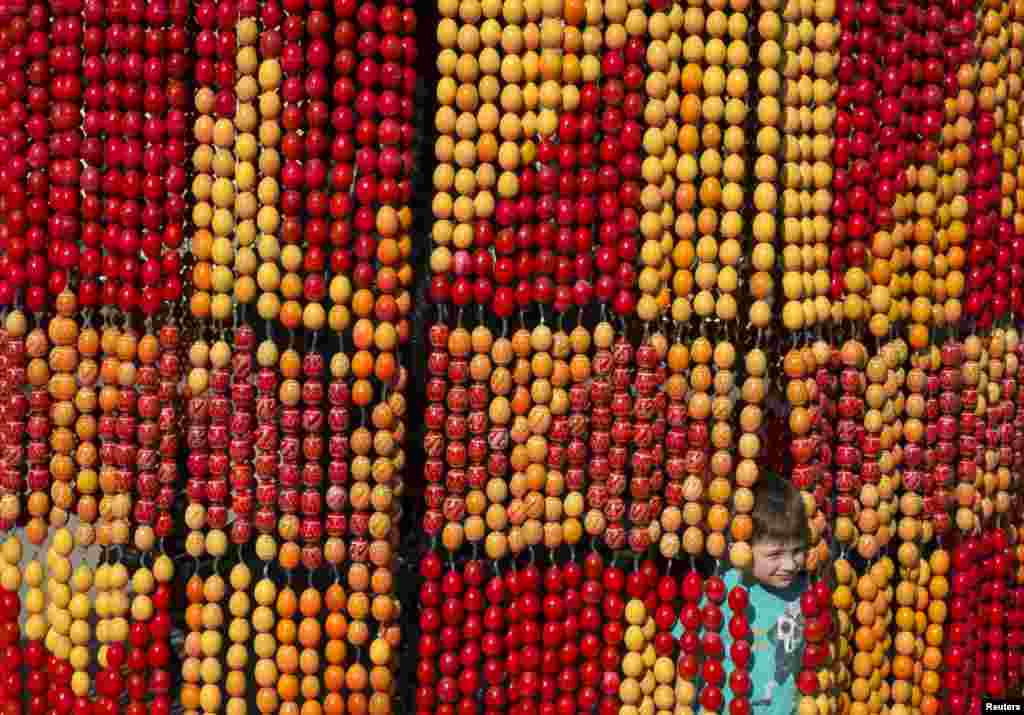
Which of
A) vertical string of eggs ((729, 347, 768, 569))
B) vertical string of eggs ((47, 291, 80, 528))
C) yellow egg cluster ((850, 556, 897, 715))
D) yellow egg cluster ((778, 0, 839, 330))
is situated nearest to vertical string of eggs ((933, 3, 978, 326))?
yellow egg cluster ((778, 0, 839, 330))

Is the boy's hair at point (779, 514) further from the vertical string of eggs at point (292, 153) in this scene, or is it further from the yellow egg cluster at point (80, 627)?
the yellow egg cluster at point (80, 627)

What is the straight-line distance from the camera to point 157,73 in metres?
1.96

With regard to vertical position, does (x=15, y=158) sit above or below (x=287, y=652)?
above

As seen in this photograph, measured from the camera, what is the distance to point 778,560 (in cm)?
207

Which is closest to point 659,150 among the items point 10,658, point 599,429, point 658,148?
point 658,148

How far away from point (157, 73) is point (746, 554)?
1340 millimetres

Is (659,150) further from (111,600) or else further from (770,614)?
(111,600)

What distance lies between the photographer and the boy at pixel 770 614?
82.0 inches

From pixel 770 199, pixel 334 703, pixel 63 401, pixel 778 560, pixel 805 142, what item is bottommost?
pixel 334 703

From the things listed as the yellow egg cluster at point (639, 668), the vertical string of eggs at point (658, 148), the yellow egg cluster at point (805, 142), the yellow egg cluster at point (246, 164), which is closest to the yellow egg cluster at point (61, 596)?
the yellow egg cluster at point (246, 164)

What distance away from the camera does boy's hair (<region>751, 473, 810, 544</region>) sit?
206 centimetres

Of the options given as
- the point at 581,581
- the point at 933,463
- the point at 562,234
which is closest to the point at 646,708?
the point at 581,581

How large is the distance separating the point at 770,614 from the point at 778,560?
120mm

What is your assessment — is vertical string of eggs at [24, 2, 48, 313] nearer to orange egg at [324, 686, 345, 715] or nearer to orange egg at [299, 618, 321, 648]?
orange egg at [299, 618, 321, 648]
